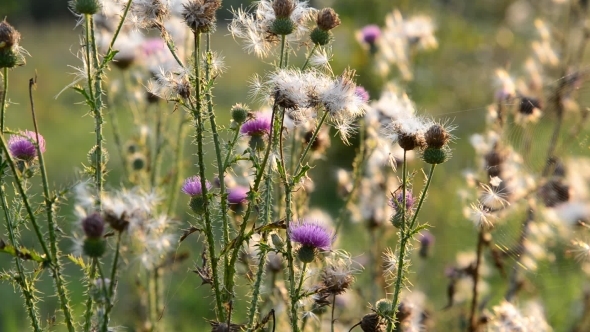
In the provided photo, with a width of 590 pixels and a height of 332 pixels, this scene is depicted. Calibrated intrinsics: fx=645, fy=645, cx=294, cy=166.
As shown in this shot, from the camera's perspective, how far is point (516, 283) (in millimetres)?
2662

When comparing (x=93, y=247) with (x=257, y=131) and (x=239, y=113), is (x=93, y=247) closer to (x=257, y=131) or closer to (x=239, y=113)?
(x=239, y=113)

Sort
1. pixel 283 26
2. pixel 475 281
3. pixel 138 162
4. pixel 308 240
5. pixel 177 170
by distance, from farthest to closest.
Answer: pixel 138 162 < pixel 177 170 < pixel 475 281 < pixel 283 26 < pixel 308 240

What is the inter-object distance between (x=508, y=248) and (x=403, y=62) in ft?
3.76

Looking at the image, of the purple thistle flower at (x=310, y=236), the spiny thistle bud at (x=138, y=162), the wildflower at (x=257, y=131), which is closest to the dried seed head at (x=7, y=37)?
the wildflower at (x=257, y=131)

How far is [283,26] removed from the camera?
4.97ft

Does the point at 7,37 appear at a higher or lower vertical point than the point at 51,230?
higher

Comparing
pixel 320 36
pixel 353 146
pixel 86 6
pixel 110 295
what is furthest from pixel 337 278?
pixel 353 146

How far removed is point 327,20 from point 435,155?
0.48 meters

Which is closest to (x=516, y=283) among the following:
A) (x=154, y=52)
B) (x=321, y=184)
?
(x=154, y=52)

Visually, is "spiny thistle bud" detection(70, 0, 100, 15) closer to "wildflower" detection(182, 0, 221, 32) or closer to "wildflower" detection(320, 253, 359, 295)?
"wildflower" detection(182, 0, 221, 32)

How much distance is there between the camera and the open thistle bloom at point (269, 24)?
1.52 m

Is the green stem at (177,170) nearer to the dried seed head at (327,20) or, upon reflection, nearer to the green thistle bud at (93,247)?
the dried seed head at (327,20)

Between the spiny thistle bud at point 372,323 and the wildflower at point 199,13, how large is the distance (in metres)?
0.70

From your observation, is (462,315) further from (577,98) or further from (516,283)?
(577,98)
